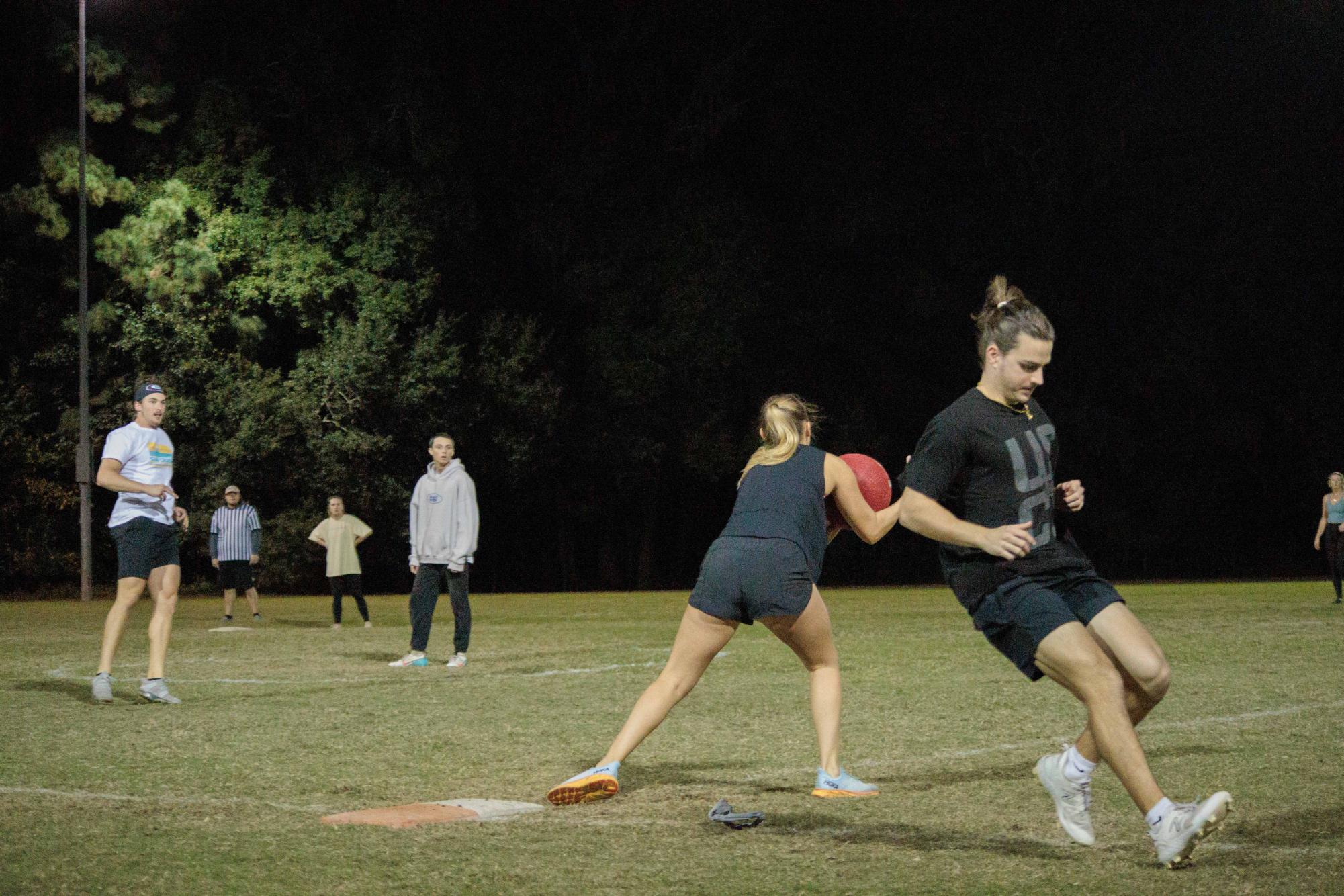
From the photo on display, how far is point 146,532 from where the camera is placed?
1152 cm

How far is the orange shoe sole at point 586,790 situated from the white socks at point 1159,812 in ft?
7.70

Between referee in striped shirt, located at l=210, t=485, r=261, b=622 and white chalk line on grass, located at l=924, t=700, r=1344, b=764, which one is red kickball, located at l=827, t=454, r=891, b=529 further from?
referee in striped shirt, located at l=210, t=485, r=261, b=622

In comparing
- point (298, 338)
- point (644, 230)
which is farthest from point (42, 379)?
point (644, 230)

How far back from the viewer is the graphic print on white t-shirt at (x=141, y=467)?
37.5 feet

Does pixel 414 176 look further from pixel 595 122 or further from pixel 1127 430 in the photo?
pixel 1127 430

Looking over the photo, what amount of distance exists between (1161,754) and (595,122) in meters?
35.4

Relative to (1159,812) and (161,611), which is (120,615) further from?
(1159,812)

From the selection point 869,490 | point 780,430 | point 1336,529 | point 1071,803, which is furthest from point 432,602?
point 1336,529

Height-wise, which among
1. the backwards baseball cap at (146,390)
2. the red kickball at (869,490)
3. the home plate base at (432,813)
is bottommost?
the home plate base at (432,813)

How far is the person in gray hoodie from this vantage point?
14797mm

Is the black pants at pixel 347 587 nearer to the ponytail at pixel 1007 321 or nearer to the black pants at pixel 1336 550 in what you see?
the black pants at pixel 1336 550

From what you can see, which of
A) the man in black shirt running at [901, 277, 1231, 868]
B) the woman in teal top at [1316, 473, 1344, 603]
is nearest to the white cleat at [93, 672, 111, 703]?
the man in black shirt running at [901, 277, 1231, 868]

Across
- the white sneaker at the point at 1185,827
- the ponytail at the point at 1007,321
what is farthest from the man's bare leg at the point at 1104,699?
the ponytail at the point at 1007,321

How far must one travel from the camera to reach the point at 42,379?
3678 centimetres
